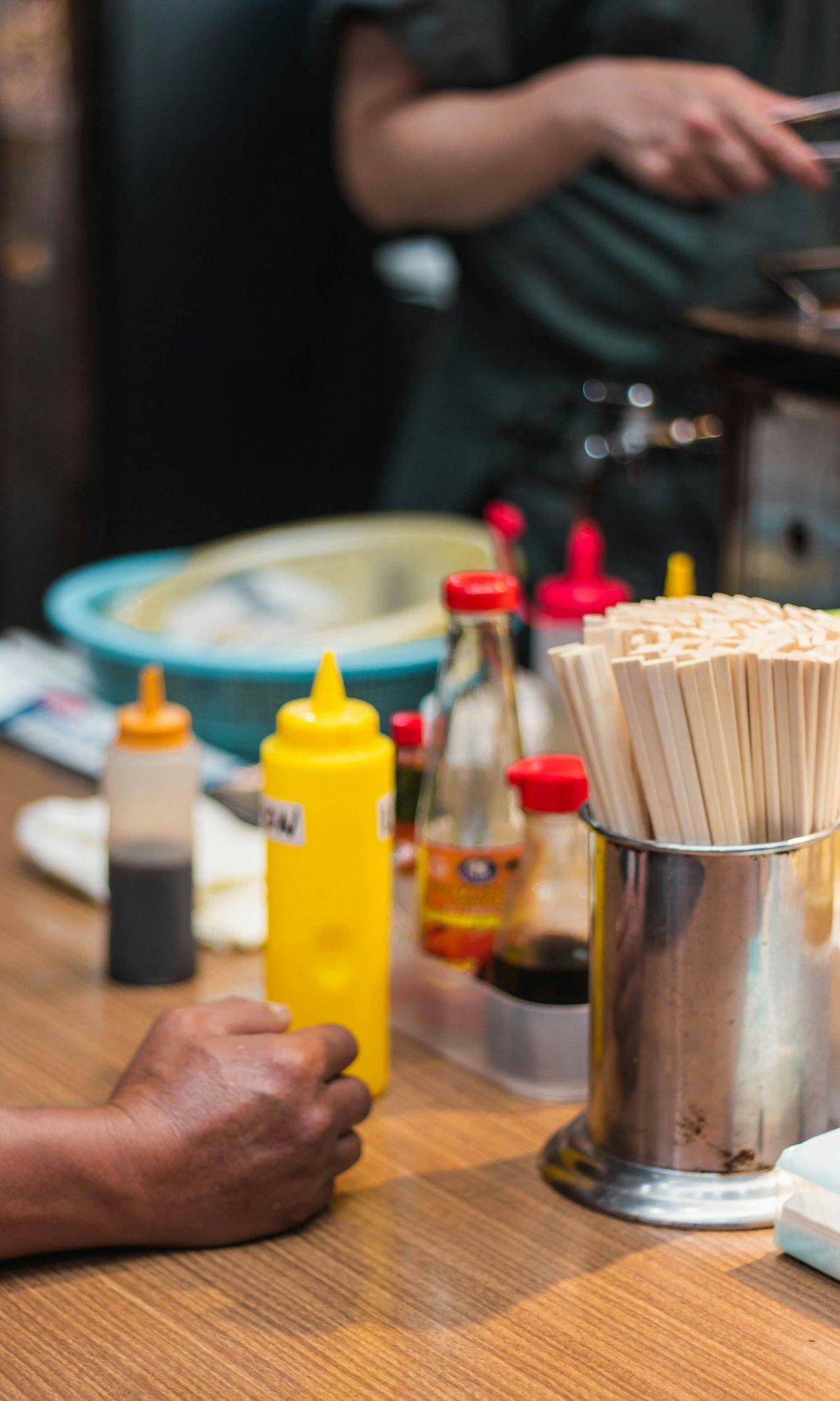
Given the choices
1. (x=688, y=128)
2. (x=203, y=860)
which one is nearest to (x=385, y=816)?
(x=203, y=860)

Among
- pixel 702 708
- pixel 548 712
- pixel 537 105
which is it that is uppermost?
pixel 537 105

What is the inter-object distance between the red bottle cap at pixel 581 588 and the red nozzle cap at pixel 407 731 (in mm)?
301

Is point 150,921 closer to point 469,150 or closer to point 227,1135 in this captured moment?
point 227,1135

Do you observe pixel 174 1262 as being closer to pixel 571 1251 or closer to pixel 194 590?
pixel 571 1251

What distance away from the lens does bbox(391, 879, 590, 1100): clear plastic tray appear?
971 mm

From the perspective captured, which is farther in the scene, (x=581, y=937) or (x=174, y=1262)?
(x=581, y=937)

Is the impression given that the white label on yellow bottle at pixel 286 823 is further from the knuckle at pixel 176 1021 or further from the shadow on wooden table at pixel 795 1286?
the shadow on wooden table at pixel 795 1286

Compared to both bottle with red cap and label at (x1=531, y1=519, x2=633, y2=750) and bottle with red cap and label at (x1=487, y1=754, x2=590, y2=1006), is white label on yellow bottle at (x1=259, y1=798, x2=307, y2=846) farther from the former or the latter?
bottle with red cap and label at (x1=531, y1=519, x2=633, y2=750)

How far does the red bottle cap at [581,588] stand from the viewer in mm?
1401

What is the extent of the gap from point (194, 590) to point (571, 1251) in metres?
1.17

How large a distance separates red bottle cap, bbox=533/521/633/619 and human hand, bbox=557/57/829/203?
0.44m

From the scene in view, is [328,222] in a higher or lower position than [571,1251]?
higher

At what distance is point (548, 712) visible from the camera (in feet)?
4.76

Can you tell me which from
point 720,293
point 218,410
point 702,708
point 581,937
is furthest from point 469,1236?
point 218,410
